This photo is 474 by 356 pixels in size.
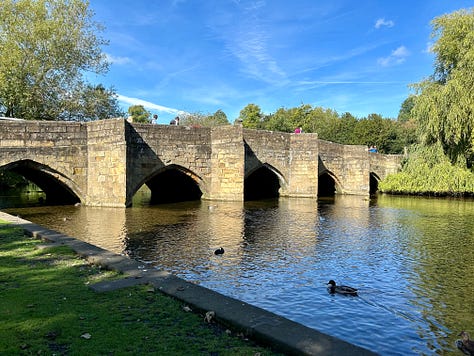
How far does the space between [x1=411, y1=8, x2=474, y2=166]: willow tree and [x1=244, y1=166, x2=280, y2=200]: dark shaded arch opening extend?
10.5 m

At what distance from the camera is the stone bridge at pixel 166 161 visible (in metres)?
16.7

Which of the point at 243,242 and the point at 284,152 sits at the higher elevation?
the point at 284,152

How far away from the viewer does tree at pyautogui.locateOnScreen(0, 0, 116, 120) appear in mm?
22828

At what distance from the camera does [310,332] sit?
352 cm

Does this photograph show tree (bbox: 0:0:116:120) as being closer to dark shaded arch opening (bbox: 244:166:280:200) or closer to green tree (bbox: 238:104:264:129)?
dark shaded arch opening (bbox: 244:166:280:200)

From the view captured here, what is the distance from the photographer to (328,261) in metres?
8.12

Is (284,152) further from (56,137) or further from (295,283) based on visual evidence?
(295,283)

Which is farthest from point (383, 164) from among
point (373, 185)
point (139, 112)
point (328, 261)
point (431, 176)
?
point (139, 112)

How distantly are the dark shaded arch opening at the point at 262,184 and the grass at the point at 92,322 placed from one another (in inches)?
→ 897

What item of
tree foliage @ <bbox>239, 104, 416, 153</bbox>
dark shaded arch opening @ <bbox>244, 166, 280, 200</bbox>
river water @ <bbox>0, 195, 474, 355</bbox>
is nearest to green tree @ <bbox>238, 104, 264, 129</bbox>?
tree foliage @ <bbox>239, 104, 416, 153</bbox>

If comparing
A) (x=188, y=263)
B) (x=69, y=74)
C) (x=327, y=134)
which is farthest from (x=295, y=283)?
(x=327, y=134)

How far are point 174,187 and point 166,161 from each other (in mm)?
6291

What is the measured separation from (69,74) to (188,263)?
73.8 ft

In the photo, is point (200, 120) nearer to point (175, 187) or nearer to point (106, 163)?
point (175, 187)
